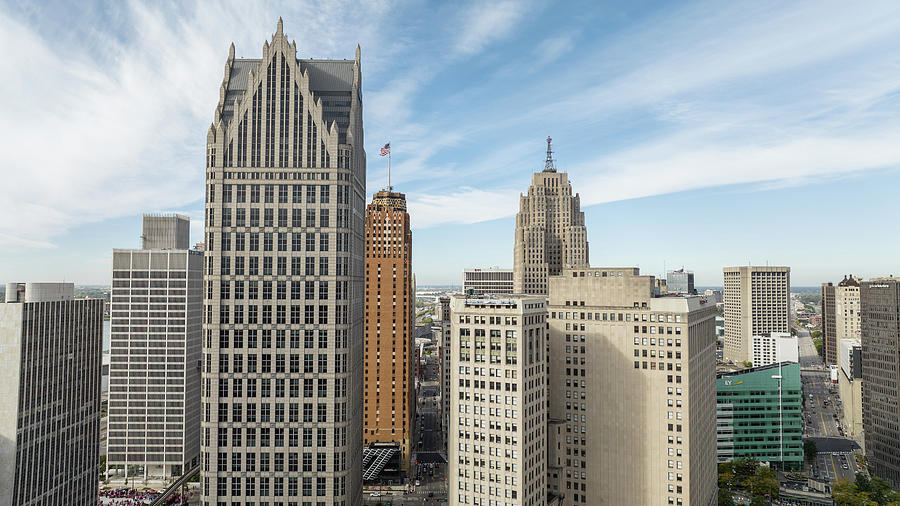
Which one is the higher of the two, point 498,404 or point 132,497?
point 498,404

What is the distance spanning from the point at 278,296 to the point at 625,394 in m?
84.5

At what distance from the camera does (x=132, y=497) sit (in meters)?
180

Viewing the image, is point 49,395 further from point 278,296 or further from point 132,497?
point 132,497

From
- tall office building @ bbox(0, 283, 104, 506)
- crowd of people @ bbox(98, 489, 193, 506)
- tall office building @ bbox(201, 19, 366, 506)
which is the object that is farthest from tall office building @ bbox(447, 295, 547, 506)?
crowd of people @ bbox(98, 489, 193, 506)

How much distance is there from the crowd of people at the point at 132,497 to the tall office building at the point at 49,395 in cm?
5085

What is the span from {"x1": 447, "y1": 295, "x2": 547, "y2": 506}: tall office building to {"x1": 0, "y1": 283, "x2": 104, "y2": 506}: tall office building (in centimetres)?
8391

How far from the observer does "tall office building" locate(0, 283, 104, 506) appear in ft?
336

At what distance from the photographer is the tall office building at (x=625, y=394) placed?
404ft

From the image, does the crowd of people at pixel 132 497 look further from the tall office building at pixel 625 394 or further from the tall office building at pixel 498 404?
the tall office building at pixel 625 394

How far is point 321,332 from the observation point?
4587 inches

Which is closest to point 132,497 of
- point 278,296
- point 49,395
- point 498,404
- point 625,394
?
point 49,395

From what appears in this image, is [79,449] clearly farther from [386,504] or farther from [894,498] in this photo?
[894,498]

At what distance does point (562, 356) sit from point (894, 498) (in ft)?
371

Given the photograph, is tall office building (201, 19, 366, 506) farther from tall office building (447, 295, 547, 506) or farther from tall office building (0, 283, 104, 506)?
tall office building (0, 283, 104, 506)
